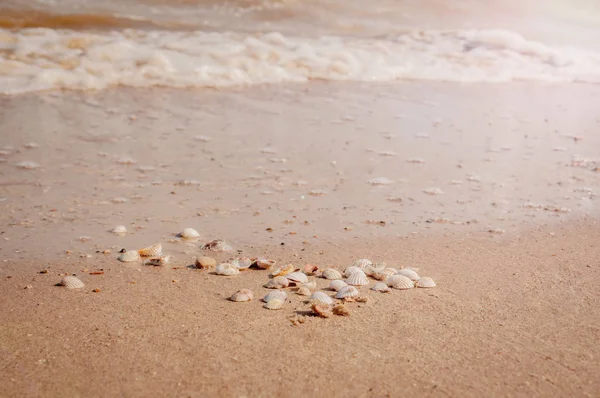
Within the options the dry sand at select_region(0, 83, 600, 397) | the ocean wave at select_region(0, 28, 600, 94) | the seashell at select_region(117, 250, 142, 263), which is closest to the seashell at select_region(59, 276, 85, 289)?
the dry sand at select_region(0, 83, 600, 397)

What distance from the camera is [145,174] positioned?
3.81 m

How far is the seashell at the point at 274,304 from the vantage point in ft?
7.44

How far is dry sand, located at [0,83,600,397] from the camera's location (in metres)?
1.87

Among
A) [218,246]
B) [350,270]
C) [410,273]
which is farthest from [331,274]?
[218,246]

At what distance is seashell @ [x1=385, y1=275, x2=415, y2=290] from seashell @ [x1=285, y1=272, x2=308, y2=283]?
308 millimetres

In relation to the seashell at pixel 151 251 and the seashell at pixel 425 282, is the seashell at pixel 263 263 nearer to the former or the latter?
the seashell at pixel 151 251

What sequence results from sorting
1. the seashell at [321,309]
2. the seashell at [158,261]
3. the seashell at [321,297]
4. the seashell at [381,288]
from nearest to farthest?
the seashell at [321,309], the seashell at [321,297], the seashell at [381,288], the seashell at [158,261]

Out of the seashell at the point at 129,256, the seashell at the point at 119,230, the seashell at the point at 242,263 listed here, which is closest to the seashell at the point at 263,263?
the seashell at the point at 242,263

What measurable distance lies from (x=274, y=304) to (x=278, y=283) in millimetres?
181

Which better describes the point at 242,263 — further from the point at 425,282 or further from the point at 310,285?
the point at 425,282

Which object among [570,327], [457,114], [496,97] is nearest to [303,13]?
[496,97]

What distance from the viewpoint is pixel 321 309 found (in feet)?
7.24

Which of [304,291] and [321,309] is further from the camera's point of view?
[304,291]

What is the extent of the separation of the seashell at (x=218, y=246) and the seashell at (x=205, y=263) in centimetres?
19
